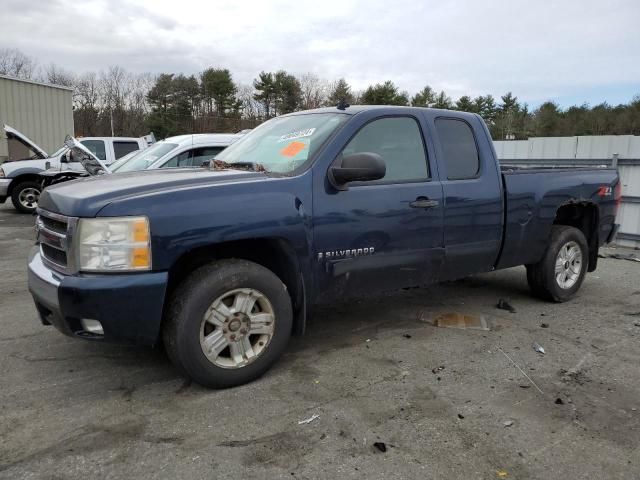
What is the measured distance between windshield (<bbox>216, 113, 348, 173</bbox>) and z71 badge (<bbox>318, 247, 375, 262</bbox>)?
0.63 metres

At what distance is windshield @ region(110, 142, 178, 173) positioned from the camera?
8.29 m

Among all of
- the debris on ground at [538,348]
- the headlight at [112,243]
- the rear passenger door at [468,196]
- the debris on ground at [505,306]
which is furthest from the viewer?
the debris on ground at [505,306]

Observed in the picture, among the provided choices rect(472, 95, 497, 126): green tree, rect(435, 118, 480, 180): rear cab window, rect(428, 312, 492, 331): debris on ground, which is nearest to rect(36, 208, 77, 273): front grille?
rect(435, 118, 480, 180): rear cab window

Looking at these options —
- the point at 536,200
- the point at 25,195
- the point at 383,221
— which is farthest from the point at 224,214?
the point at 25,195

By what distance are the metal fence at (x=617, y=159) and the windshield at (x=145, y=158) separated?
19.7ft

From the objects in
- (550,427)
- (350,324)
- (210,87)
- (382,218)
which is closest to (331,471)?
(550,427)

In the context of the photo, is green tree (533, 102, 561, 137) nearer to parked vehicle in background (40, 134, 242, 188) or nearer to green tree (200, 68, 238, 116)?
green tree (200, 68, 238, 116)

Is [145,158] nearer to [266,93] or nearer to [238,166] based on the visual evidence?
[238,166]

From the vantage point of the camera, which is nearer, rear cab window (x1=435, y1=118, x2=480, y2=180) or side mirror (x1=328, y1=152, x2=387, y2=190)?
side mirror (x1=328, y1=152, x2=387, y2=190)

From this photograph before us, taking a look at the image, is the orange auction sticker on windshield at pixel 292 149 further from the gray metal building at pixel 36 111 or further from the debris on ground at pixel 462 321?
the gray metal building at pixel 36 111

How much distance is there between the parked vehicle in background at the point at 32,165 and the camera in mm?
13250

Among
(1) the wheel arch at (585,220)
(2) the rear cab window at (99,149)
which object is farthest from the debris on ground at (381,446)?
(2) the rear cab window at (99,149)

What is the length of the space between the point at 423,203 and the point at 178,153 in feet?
17.5

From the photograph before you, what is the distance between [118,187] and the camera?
3.24m
